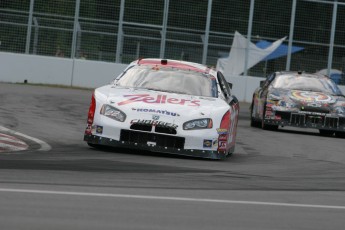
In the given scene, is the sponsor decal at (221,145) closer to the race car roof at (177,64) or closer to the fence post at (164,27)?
the race car roof at (177,64)

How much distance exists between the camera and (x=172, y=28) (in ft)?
117

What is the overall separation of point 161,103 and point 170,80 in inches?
51.6

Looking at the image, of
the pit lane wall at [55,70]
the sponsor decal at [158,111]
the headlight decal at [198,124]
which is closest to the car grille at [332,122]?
the headlight decal at [198,124]

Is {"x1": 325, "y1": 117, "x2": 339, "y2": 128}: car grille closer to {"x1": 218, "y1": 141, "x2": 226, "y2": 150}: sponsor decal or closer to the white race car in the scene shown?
the white race car

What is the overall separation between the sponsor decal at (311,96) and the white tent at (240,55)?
1533 centimetres

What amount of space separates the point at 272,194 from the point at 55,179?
195 cm

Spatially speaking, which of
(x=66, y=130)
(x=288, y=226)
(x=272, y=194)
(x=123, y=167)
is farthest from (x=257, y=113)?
(x=288, y=226)

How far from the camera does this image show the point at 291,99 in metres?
20.0

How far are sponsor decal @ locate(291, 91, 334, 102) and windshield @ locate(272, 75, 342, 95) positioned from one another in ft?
1.20

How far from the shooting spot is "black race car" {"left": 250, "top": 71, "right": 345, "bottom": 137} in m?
19.7

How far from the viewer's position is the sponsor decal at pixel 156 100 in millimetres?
12898

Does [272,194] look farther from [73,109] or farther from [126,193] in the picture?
[73,109]

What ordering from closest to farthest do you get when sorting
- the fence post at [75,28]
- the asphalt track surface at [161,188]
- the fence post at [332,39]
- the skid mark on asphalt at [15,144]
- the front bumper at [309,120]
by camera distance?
the asphalt track surface at [161,188] < the skid mark on asphalt at [15,144] < the front bumper at [309,120] < the fence post at [75,28] < the fence post at [332,39]

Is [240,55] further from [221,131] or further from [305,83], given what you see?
[221,131]
